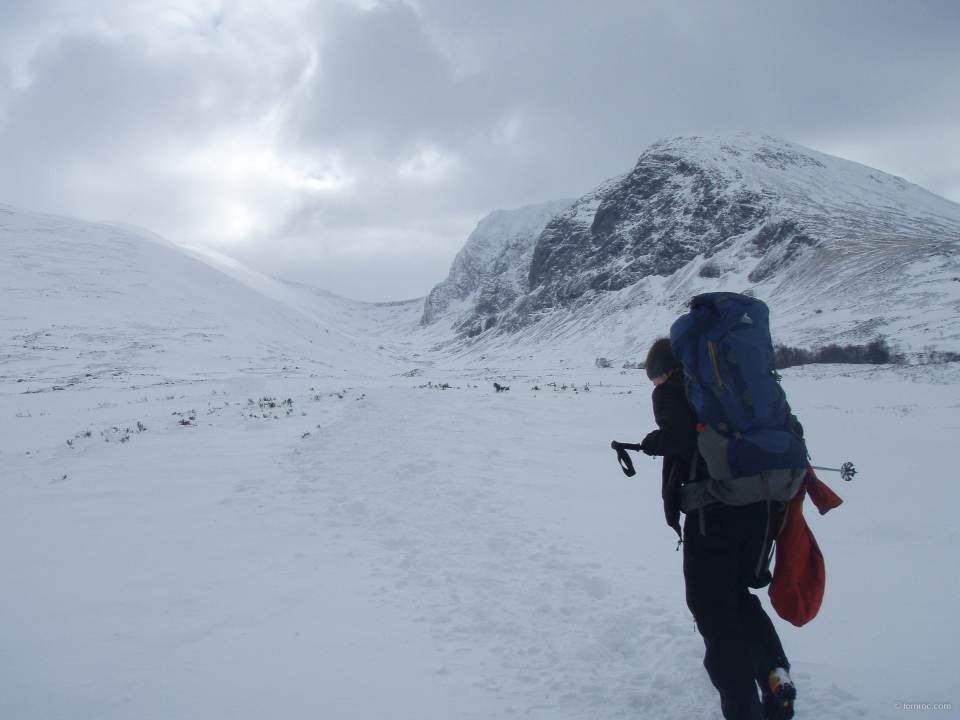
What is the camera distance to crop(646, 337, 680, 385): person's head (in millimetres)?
3369

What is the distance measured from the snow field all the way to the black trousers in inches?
24.4

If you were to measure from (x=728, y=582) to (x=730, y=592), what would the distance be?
82mm

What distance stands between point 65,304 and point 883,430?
5249 centimetres

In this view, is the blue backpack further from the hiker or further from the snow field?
the snow field

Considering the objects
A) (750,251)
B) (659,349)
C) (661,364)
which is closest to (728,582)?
(661,364)

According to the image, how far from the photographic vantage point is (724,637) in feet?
9.89

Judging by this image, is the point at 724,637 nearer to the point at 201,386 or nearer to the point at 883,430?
the point at 883,430

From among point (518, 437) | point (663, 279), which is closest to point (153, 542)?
point (518, 437)

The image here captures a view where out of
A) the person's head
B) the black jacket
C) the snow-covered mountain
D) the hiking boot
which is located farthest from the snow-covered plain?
the snow-covered mountain

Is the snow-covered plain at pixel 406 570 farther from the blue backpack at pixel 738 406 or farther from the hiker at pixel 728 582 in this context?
the blue backpack at pixel 738 406

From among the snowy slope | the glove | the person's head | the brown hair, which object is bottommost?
the glove

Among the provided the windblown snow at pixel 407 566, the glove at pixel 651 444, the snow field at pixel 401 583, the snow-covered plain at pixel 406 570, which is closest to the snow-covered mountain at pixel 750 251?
the windblown snow at pixel 407 566

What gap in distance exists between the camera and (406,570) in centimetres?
537

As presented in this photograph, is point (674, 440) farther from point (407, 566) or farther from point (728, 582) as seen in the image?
point (407, 566)
